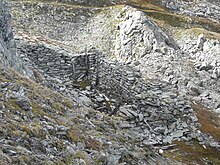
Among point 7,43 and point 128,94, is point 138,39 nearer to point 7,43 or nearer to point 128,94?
point 128,94

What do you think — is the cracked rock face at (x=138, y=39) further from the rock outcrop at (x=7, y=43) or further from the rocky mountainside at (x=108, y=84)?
the rock outcrop at (x=7, y=43)

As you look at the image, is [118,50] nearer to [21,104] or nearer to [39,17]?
[39,17]

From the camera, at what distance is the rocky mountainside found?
60.2ft

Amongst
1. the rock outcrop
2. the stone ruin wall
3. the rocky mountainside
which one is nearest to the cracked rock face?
the rocky mountainside

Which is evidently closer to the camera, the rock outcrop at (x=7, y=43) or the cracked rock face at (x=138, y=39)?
the rock outcrop at (x=7, y=43)

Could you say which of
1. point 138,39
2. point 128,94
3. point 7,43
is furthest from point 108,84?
point 138,39

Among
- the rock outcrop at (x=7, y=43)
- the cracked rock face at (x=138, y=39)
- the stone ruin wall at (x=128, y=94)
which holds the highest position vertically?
the rock outcrop at (x=7, y=43)

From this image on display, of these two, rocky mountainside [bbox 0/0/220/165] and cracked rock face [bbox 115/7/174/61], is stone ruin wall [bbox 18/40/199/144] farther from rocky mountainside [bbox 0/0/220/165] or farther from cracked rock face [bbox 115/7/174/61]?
cracked rock face [bbox 115/7/174/61]

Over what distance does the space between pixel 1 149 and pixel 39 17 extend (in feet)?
161

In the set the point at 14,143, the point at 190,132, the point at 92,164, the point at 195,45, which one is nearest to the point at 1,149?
the point at 14,143

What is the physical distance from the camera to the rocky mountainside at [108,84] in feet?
60.2

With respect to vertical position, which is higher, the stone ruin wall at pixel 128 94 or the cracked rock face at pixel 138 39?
the cracked rock face at pixel 138 39

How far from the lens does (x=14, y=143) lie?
A: 15.2 meters

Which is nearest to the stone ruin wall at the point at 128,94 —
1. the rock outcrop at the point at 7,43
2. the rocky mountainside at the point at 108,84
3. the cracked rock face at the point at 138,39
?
the rocky mountainside at the point at 108,84
